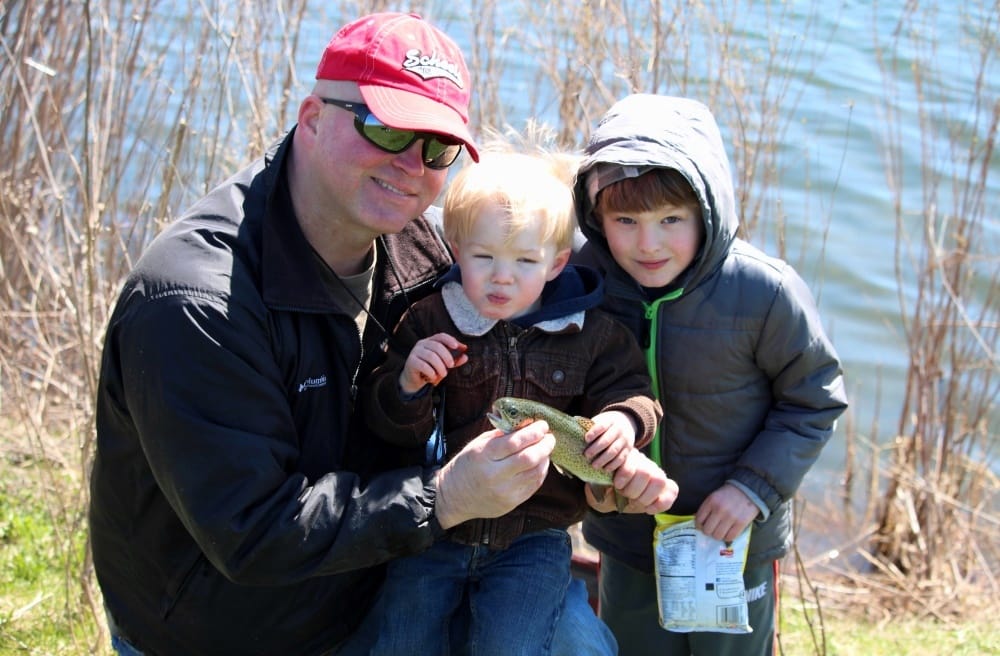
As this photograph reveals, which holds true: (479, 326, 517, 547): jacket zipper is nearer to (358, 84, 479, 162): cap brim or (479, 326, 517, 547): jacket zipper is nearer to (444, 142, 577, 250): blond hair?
(444, 142, 577, 250): blond hair

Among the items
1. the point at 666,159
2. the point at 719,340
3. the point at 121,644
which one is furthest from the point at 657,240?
the point at 121,644

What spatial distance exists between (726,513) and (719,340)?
437 mm

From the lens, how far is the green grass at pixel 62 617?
12.6 feet

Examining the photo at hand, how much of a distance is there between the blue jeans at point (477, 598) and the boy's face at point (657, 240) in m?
0.70

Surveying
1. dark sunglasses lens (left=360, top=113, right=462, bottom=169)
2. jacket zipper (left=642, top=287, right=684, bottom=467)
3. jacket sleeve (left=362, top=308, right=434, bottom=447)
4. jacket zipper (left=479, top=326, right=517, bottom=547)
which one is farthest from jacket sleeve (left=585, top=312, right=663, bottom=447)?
dark sunglasses lens (left=360, top=113, right=462, bottom=169)

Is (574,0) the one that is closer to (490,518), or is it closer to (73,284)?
(73,284)

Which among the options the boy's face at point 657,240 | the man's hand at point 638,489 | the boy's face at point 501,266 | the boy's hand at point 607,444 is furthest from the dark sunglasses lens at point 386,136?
the man's hand at point 638,489

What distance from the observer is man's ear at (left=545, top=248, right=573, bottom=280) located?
280 cm

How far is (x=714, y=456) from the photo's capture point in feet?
9.93

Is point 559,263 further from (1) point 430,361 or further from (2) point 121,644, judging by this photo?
(2) point 121,644

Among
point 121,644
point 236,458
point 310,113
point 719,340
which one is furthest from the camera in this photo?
point 719,340

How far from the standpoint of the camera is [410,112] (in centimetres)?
251

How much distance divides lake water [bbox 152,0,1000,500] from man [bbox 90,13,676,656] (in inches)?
86.2

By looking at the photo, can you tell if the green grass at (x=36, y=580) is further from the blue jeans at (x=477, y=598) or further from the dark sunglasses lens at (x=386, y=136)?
the dark sunglasses lens at (x=386, y=136)
